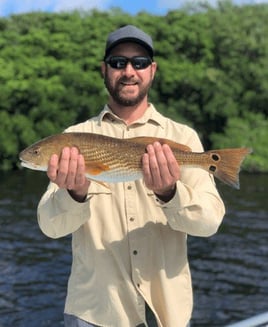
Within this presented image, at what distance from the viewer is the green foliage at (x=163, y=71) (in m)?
41.6

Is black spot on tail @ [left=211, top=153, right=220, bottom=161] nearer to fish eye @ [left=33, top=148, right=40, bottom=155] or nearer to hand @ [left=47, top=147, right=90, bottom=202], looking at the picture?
hand @ [left=47, top=147, right=90, bottom=202]

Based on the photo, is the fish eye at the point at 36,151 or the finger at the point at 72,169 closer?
the finger at the point at 72,169

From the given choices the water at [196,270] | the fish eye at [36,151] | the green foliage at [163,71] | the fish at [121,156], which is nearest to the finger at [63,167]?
the fish at [121,156]

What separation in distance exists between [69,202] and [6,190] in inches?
989

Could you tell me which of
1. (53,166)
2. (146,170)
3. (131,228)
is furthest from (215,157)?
(53,166)

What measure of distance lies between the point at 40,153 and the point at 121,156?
1.74 feet

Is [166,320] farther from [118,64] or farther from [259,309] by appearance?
[259,309]

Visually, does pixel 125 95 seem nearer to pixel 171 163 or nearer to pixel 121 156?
pixel 121 156

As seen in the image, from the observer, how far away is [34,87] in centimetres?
4125

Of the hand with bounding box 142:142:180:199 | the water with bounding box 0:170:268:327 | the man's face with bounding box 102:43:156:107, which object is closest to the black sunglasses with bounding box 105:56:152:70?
the man's face with bounding box 102:43:156:107

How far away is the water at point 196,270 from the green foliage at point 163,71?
1978 cm

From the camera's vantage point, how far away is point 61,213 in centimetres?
346

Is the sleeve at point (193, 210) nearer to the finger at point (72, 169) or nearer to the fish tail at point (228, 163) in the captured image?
the fish tail at point (228, 163)

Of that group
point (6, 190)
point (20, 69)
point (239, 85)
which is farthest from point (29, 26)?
point (6, 190)
